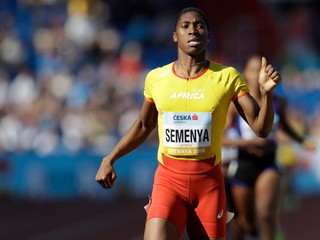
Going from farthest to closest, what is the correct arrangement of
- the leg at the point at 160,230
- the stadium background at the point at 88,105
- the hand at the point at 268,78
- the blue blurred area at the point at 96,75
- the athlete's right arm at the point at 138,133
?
the blue blurred area at the point at 96,75, the stadium background at the point at 88,105, the athlete's right arm at the point at 138,133, the leg at the point at 160,230, the hand at the point at 268,78

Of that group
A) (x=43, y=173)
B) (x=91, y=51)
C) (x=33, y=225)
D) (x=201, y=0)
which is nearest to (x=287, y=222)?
(x=33, y=225)

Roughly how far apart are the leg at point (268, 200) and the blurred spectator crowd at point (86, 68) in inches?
315

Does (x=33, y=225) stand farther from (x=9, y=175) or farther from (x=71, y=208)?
(x=9, y=175)

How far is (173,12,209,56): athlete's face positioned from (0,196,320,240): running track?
276 inches

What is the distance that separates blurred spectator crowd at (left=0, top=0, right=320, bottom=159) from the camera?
1881 centimetres

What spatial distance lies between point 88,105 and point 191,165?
12.5 metres

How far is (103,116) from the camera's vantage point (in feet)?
62.3

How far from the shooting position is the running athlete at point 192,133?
6.61 m

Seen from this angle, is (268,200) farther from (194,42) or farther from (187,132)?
(194,42)

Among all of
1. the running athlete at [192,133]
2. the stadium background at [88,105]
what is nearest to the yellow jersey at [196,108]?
the running athlete at [192,133]

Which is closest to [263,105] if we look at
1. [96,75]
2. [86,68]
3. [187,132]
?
[187,132]

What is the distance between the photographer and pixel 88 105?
19094 mm

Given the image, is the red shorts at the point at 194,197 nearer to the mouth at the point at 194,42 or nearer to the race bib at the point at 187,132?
the race bib at the point at 187,132

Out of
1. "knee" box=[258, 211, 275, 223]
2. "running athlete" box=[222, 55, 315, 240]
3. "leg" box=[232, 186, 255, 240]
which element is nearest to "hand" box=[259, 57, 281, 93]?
"running athlete" box=[222, 55, 315, 240]
